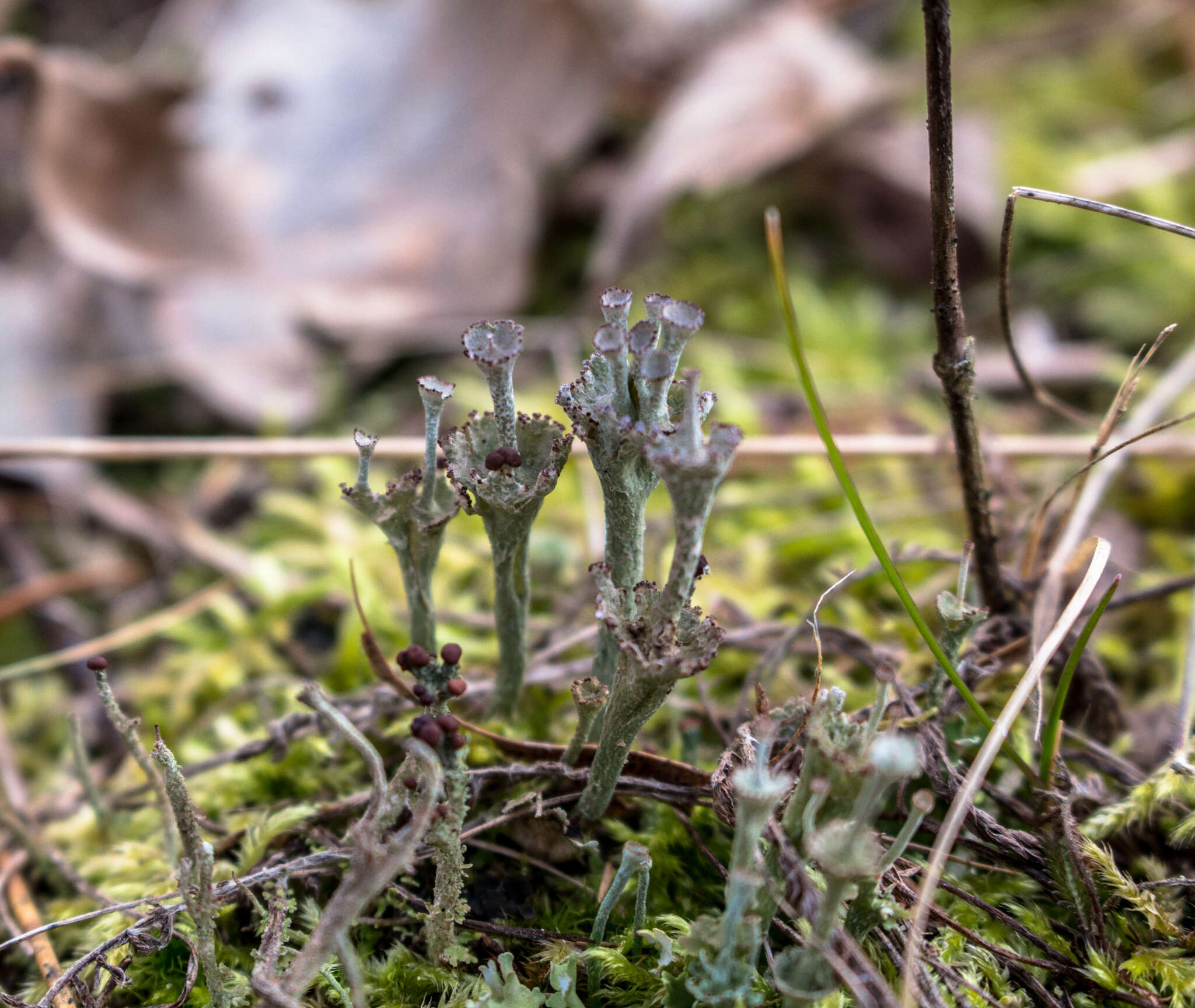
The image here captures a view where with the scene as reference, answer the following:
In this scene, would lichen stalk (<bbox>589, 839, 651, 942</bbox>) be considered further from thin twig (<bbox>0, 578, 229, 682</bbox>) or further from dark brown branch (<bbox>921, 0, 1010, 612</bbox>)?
thin twig (<bbox>0, 578, 229, 682</bbox>)

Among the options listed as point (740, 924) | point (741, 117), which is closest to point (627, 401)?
point (740, 924)

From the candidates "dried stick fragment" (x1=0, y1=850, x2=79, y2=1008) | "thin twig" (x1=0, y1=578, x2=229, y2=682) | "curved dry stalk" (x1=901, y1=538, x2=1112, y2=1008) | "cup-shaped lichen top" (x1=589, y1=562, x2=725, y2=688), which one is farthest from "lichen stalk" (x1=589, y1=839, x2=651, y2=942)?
"thin twig" (x1=0, y1=578, x2=229, y2=682)

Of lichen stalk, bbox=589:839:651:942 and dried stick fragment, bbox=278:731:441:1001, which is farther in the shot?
lichen stalk, bbox=589:839:651:942

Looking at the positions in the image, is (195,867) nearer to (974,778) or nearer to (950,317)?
(974,778)

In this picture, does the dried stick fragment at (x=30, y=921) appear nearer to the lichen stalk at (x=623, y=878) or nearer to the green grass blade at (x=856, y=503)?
the lichen stalk at (x=623, y=878)

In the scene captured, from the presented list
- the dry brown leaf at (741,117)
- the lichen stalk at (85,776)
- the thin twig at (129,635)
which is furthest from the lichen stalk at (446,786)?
the dry brown leaf at (741,117)

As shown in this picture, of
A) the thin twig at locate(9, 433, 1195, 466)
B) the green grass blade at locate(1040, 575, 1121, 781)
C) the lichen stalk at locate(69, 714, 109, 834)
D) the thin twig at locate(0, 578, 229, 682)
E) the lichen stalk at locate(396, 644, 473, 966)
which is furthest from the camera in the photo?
the thin twig at locate(9, 433, 1195, 466)

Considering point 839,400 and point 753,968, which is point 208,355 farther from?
point 753,968
